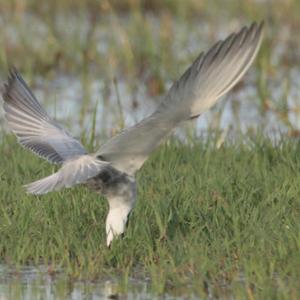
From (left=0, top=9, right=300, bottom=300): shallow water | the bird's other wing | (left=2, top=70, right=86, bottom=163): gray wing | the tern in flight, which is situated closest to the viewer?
the bird's other wing

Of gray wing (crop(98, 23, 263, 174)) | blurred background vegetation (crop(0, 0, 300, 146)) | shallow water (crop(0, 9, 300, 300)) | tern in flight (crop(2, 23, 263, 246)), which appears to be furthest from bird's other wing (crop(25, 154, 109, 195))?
blurred background vegetation (crop(0, 0, 300, 146))

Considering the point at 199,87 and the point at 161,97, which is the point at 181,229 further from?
the point at 161,97

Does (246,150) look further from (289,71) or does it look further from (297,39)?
(297,39)

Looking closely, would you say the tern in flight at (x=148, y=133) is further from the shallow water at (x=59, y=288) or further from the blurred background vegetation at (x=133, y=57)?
the blurred background vegetation at (x=133, y=57)

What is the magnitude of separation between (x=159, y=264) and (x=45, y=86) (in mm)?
5663

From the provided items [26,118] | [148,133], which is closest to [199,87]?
[148,133]

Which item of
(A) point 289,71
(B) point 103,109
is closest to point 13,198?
(B) point 103,109

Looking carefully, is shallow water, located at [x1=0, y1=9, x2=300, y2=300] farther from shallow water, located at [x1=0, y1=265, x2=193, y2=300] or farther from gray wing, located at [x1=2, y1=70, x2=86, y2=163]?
gray wing, located at [x1=2, y1=70, x2=86, y2=163]

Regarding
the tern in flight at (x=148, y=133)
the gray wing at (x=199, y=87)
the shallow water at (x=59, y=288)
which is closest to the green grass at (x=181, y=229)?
the shallow water at (x=59, y=288)

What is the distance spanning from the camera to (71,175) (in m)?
5.13

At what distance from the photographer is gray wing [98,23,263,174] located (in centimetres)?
516

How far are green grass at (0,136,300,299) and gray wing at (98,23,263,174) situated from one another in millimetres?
534

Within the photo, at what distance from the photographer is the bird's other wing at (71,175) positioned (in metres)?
5.02

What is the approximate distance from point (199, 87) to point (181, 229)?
960 mm
